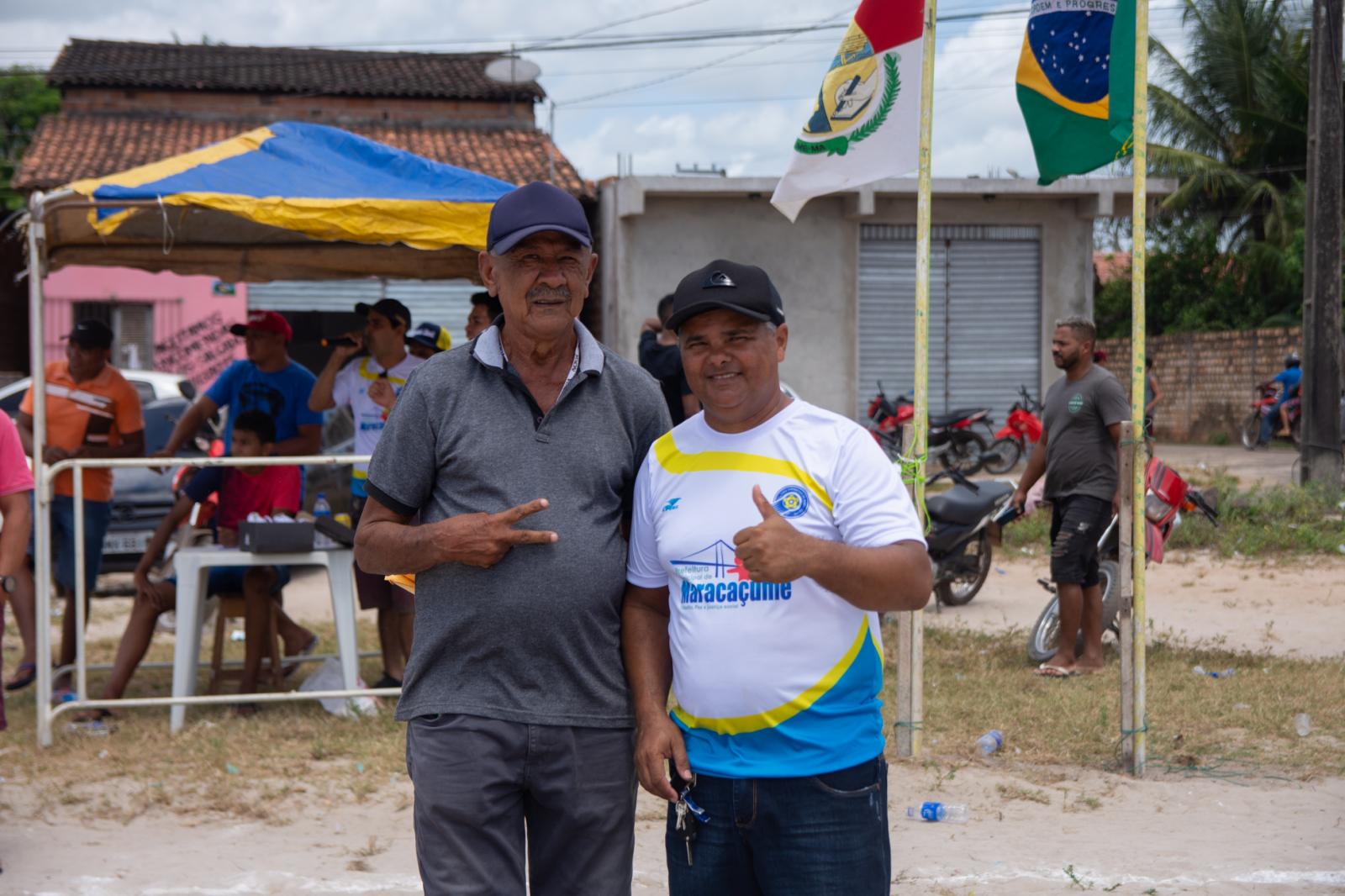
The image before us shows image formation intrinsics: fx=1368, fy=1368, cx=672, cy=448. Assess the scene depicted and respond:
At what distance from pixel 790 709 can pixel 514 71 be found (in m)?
16.3

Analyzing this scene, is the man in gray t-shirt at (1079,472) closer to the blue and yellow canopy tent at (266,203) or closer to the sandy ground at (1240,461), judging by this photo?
the blue and yellow canopy tent at (266,203)

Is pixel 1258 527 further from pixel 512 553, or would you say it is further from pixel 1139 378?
pixel 512 553

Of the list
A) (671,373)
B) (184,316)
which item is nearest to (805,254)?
(184,316)

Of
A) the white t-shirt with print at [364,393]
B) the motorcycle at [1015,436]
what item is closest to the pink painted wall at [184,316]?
the motorcycle at [1015,436]

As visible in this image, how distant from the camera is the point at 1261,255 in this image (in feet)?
90.2

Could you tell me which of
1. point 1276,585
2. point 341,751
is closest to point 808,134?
point 341,751

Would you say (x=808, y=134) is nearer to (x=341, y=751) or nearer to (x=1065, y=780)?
(x=1065, y=780)

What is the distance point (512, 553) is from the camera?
8.79ft

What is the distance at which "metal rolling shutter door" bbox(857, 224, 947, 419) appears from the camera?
19.8 meters

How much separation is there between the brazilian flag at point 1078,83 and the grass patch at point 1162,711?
2.54 meters

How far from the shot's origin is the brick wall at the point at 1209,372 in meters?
25.8

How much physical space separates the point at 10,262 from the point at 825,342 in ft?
55.5

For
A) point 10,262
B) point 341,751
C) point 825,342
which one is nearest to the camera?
point 341,751

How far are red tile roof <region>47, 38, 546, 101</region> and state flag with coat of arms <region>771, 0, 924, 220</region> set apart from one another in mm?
20190
